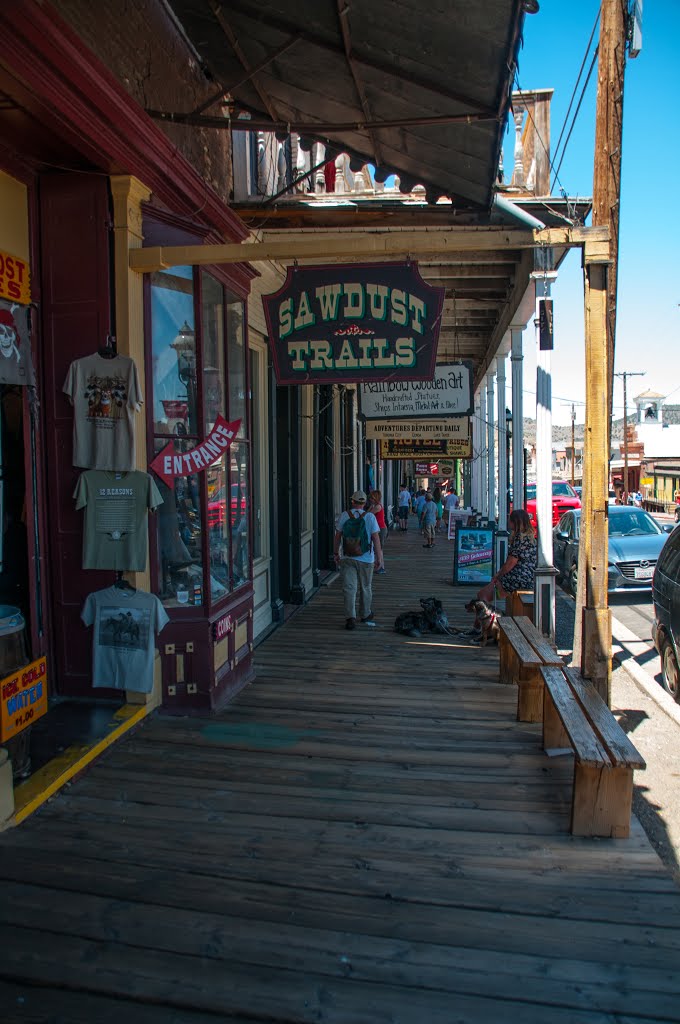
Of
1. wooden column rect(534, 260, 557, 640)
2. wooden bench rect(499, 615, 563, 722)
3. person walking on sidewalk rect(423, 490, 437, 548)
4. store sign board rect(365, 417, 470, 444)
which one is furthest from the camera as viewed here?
person walking on sidewalk rect(423, 490, 437, 548)

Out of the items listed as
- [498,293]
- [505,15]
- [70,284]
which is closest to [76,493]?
[70,284]

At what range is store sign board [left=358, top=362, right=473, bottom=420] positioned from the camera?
10.2 meters

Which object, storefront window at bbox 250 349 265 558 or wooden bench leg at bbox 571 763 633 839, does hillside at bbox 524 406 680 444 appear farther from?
wooden bench leg at bbox 571 763 633 839

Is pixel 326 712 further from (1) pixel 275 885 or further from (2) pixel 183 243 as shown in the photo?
(2) pixel 183 243

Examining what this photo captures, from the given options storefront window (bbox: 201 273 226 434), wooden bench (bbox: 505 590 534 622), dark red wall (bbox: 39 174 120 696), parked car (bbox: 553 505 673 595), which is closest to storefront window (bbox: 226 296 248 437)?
storefront window (bbox: 201 273 226 434)

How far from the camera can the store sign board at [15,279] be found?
13.7ft

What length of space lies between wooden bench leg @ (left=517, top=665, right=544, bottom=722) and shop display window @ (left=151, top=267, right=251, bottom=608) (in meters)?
2.37

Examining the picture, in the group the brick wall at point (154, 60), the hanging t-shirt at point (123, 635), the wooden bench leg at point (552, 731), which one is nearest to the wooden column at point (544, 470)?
the wooden bench leg at point (552, 731)

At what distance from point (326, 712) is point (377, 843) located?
78.9 inches

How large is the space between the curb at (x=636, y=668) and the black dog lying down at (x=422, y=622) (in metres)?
1.93

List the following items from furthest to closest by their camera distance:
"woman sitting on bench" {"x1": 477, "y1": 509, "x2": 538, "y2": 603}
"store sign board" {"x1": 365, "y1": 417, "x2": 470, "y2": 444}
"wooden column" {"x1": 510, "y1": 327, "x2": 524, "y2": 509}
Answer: "store sign board" {"x1": 365, "y1": 417, "x2": 470, "y2": 444}
"wooden column" {"x1": 510, "y1": 327, "x2": 524, "y2": 509}
"woman sitting on bench" {"x1": 477, "y1": 509, "x2": 538, "y2": 603}

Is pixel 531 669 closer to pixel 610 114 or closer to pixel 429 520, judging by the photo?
pixel 610 114

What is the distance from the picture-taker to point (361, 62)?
4773mm

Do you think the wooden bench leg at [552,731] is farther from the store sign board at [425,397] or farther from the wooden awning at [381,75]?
the store sign board at [425,397]
